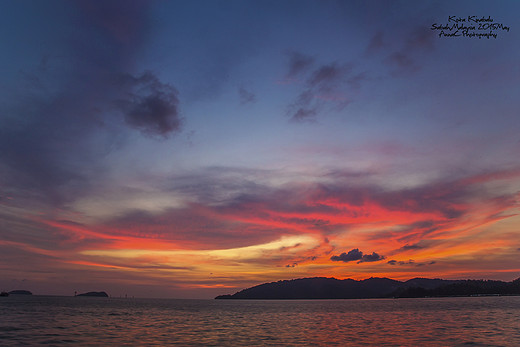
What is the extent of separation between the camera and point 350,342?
2031 inches

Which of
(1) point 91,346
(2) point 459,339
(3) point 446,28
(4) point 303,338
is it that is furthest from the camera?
(4) point 303,338

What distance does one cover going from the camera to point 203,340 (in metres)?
54.8

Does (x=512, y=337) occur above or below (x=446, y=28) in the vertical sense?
below

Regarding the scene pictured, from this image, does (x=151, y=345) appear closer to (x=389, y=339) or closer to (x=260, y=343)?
(x=260, y=343)

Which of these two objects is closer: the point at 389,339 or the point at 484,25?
the point at 484,25

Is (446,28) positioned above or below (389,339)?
above

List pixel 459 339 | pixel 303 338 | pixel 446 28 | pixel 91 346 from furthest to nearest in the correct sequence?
pixel 303 338 < pixel 459 339 < pixel 91 346 < pixel 446 28

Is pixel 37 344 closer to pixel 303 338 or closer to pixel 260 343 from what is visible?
pixel 260 343

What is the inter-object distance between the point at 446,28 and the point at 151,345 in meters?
56.0

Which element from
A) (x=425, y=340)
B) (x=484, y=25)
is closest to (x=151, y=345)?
(x=425, y=340)

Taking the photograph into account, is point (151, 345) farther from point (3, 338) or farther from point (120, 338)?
point (3, 338)

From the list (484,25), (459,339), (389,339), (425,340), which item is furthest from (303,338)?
(484,25)

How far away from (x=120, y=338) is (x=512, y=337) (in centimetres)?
5990

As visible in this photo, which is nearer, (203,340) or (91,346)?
(91,346)
